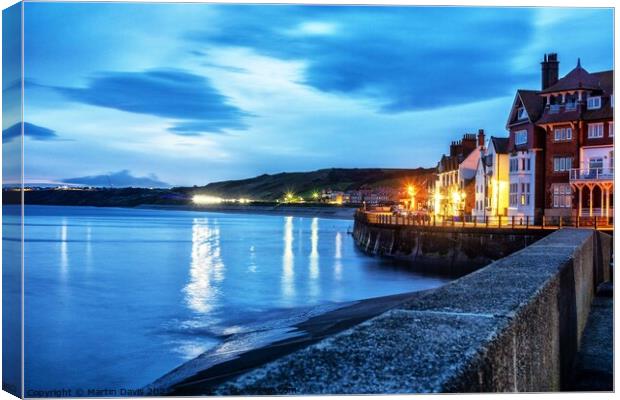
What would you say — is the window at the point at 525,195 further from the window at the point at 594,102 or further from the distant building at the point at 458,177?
the distant building at the point at 458,177

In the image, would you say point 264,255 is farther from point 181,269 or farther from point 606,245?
point 606,245

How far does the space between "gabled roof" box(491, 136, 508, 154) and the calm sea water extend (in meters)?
11.3

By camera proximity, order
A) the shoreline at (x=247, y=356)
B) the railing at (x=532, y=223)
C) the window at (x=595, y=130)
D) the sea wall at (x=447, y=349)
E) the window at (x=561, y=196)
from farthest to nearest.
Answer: the window at (x=561, y=196) → the window at (x=595, y=130) → the railing at (x=532, y=223) → the shoreline at (x=247, y=356) → the sea wall at (x=447, y=349)

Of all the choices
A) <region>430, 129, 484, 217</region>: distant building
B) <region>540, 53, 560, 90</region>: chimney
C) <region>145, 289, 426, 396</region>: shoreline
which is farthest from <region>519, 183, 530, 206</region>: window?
<region>145, 289, 426, 396</region>: shoreline

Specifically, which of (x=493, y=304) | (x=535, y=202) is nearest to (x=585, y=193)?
(x=535, y=202)

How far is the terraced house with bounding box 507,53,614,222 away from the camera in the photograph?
3488 centimetres

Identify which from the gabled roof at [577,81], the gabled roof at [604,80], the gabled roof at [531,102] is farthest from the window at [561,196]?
the gabled roof at [604,80]

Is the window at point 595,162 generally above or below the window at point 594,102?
below

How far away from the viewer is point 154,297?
24.3m

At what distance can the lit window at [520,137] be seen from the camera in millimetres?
39797

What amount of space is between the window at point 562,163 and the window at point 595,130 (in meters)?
1.55

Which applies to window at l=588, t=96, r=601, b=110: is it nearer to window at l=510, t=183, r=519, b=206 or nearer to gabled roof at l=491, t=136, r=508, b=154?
window at l=510, t=183, r=519, b=206

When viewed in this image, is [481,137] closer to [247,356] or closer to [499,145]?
[499,145]

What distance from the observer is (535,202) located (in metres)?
38.5
